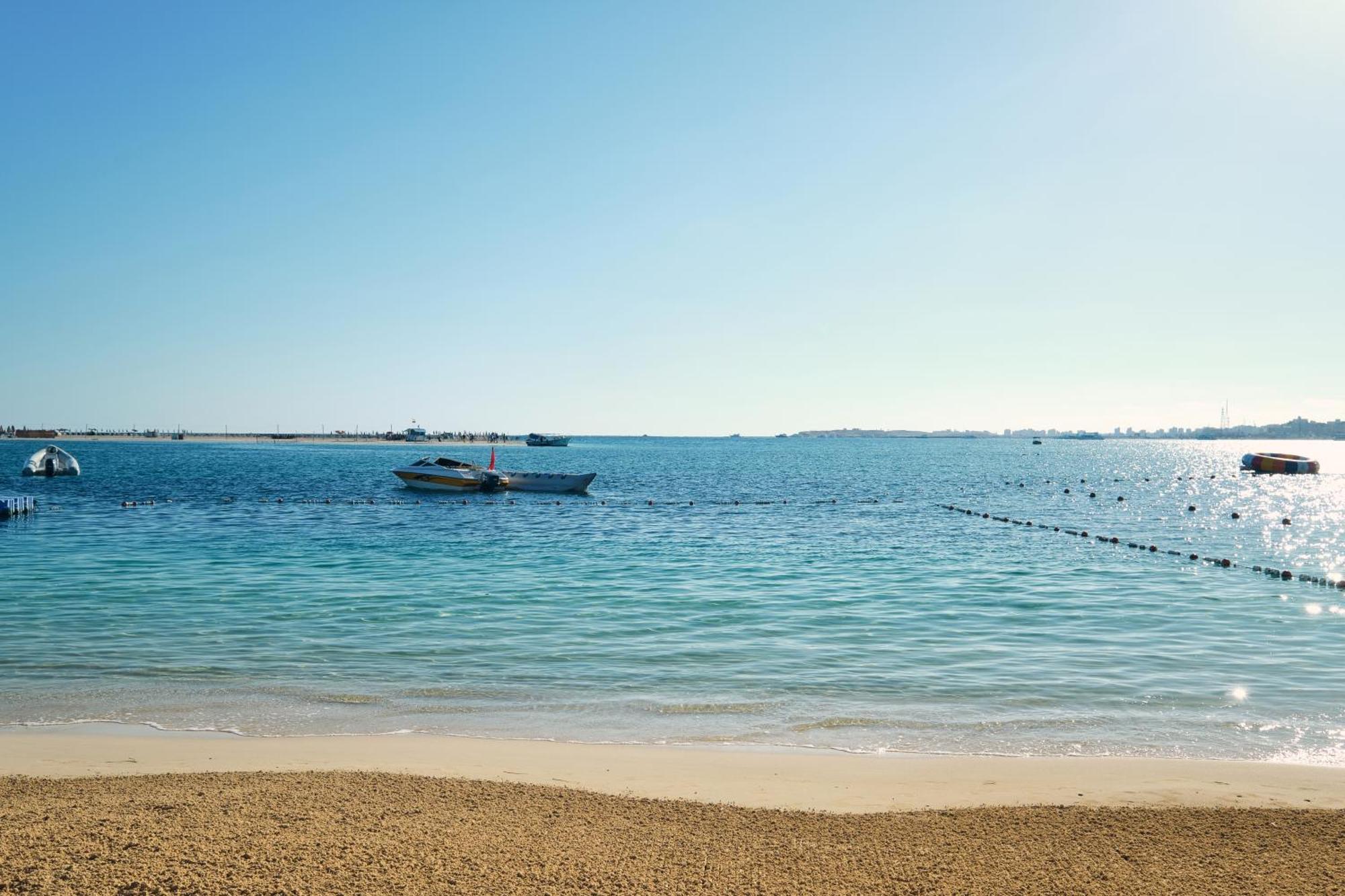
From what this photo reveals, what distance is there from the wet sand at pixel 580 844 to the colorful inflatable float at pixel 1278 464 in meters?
122

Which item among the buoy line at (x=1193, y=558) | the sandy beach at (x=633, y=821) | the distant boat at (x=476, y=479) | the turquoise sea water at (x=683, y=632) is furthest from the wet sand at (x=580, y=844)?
the distant boat at (x=476, y=479)

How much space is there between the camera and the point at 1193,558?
30.2 metres

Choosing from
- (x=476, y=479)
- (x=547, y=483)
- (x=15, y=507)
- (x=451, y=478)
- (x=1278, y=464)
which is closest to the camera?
(x=15, y=507)

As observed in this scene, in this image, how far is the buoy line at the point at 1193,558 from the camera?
25922 mm

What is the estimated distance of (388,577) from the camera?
2372cm

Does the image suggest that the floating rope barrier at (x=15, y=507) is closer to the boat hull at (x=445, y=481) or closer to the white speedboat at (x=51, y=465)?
the boat hull at (x=445, y=481)

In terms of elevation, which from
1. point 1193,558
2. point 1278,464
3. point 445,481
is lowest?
point 1193,558

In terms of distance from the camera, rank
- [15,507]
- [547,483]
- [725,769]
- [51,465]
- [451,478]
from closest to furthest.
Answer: [725,769], [15,507], [451,478], [547,483], [51,465]

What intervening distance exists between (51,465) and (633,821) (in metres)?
81.9

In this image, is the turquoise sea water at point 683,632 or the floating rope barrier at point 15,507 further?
the floating rope barrier at point 15,507

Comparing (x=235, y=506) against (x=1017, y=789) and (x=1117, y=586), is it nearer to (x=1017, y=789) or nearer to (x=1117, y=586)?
(x=1117, y=586)

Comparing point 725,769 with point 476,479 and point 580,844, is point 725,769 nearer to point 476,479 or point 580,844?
point 580,844

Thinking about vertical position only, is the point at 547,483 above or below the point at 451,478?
below

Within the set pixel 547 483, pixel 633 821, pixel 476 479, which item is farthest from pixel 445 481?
pixel 633 821
